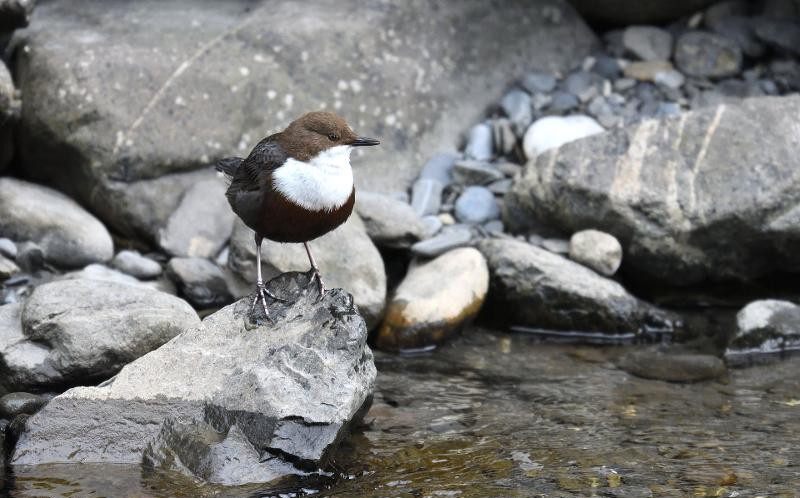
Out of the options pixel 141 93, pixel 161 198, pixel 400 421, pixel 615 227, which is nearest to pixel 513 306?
pixel 615 227

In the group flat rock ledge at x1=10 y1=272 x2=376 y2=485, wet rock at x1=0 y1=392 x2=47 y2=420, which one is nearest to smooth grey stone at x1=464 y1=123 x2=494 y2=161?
flat rock ledge at x1=10 y1=272 x2=376 y2=485

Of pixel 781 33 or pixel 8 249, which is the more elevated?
pixel 781 33

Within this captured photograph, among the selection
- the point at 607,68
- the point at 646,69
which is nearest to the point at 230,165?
the point at 607,68

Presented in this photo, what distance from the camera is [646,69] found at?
8164 mm

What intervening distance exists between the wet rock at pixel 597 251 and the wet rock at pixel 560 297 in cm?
8

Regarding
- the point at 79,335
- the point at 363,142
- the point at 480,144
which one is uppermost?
the point at 480,144

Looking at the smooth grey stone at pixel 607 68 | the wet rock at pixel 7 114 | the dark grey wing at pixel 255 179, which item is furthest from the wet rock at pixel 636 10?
the dark grey wing at pixel 255 179

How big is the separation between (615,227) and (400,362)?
167cm

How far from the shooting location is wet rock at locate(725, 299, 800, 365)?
19.8ft

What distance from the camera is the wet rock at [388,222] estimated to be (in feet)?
21.4

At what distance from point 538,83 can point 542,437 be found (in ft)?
12.7

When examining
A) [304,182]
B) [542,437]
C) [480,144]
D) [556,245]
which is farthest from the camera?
[480,144]

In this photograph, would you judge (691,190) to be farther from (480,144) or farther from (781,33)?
(781,33)

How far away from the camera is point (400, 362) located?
19.4 feet
